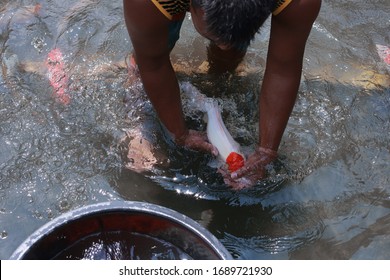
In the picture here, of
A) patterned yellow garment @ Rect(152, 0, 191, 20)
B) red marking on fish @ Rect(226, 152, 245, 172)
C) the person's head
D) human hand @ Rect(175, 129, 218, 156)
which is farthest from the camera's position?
human hand @ Rect(175, 129, 218, 156)

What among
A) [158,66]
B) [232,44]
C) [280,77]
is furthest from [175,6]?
[280,77]

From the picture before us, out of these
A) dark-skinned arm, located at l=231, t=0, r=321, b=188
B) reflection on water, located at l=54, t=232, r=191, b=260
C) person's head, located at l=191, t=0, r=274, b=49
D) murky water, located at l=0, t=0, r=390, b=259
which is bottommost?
murky water, located at l=0, t=0, r=390, b=259

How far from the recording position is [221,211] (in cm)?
261

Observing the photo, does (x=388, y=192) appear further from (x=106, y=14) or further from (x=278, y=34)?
(x=106, y=14)

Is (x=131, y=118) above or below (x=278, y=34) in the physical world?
below

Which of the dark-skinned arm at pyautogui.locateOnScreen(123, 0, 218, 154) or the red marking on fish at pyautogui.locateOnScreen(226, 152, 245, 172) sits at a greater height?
the dark-skinned arm at pyautogui.locateOnScreen(123, 0, 218, 154)

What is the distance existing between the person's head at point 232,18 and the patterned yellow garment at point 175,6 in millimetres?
339

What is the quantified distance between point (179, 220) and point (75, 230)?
378 millimetres

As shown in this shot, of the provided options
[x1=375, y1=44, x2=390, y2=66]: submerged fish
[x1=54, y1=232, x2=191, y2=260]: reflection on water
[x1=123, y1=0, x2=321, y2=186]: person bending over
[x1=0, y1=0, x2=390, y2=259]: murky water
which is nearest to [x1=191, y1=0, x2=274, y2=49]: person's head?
[x1=123, y1=0, x2=321, y2=186]: person bending over

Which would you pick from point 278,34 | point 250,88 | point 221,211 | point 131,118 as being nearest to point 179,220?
point 221,211

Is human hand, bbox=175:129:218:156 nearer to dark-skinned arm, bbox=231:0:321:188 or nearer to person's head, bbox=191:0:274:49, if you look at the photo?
dark-skinned arm, bbox=231:0:321:188

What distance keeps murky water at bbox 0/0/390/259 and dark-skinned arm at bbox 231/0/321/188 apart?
171 mm

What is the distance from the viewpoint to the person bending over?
5.75ft

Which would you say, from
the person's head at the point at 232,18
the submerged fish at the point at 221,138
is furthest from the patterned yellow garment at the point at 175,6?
the submerged fish at the point at 221,138
